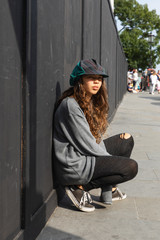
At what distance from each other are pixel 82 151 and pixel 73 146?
9 cm

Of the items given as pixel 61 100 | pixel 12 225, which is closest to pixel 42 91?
pixel 61 100

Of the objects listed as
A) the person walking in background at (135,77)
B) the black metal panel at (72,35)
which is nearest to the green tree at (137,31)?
the person walking in background at (135,77)

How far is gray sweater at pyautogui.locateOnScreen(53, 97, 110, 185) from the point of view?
11.8 ft

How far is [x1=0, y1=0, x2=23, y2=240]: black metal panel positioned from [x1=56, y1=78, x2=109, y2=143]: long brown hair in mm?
1157

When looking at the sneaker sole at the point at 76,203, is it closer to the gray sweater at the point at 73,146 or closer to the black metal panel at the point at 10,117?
the gray sweater at the point at 73,146

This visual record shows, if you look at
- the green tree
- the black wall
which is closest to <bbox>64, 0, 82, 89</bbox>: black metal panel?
the black wall

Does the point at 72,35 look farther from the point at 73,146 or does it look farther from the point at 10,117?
the point at 10,117

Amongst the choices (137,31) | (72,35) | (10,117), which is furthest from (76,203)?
(137,31)

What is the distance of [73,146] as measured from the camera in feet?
12.0

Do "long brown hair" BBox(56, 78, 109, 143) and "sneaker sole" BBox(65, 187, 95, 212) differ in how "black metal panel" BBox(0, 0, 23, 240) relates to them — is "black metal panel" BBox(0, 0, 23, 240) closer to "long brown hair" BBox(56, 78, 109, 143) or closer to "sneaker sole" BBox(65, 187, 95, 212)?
"sneaker sole" BBox(65, 187, 95, 212)

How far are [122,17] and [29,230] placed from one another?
53587 mm

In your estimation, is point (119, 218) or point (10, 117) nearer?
point (10, 117)

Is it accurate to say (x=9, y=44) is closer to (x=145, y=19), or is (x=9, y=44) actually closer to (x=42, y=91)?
(x=42, y=91)

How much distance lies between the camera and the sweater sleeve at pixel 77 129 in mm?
3594
